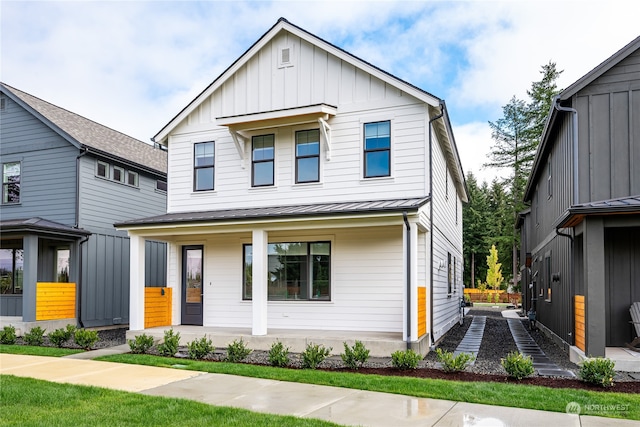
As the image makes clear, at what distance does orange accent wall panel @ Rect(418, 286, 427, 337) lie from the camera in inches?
438

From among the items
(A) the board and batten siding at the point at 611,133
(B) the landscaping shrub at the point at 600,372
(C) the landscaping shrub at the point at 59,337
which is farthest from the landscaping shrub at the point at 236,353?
(A) the board and batten siding at the point at 611,133

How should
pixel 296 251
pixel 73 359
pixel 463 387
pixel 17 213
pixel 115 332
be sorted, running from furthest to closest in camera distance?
pixel 17 213
pixel 115 332
pixel 296 251
pixel 73 359
pixel 463 387

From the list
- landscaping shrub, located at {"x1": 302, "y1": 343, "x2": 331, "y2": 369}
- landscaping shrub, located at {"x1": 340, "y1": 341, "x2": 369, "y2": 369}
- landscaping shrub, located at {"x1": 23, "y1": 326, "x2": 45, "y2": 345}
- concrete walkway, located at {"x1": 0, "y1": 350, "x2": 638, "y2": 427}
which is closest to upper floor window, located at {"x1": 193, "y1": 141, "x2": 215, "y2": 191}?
landscaping shrub, located at {"x1": 23, "y1": 326, "x2": 45, "y2": 345}

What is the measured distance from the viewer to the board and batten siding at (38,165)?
640 inches

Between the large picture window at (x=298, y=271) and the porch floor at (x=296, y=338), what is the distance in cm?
89

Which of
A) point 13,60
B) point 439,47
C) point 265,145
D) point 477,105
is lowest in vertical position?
point 265,145

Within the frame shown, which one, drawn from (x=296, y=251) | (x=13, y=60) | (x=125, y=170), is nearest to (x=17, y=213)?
(x=125, y=170)

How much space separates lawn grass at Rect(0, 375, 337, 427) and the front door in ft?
21.0

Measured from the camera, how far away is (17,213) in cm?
1695

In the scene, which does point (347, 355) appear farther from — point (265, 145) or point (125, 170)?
point (125, 170)

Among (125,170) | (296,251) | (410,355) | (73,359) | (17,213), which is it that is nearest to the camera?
(410,355)

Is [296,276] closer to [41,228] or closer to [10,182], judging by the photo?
[41,228]

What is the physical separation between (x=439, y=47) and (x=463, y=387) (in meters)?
14.4

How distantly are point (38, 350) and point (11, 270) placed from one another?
20.7ft
